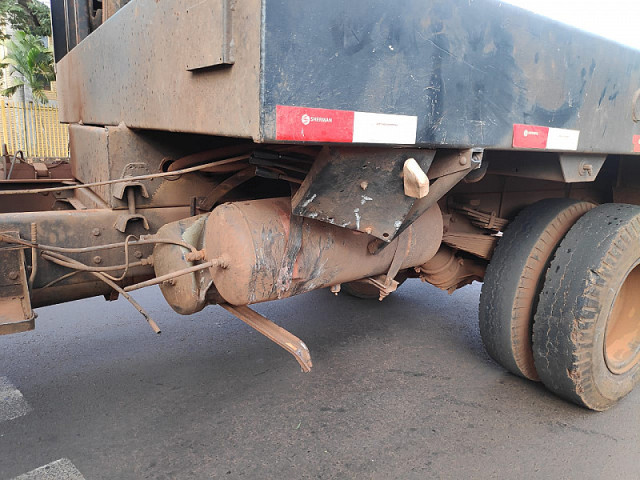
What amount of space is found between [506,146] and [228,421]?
5.75ft

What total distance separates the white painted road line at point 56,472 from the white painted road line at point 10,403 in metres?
0.48

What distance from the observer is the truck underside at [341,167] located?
1515 millimetres

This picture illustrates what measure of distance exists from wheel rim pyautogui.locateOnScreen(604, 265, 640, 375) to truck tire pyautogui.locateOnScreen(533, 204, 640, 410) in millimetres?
106

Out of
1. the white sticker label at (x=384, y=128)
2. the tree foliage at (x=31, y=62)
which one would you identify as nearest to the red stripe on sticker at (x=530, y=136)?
the white sticker label at (x=384, y=128)

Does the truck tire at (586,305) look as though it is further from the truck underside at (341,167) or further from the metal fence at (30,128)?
the metal fence at (30,128)

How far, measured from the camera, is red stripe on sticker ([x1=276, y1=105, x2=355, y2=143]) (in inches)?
56.0

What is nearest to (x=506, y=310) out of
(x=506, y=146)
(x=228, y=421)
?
(x=506, y=146)

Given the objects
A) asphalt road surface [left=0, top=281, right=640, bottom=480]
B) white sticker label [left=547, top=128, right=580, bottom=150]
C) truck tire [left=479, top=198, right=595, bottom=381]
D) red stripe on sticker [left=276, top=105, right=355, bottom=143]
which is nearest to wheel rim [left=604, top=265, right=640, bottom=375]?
asphalt road surface [left=0, top=281, right=640, bottom=480]

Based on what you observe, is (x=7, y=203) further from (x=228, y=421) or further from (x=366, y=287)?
(x=366, y=287)

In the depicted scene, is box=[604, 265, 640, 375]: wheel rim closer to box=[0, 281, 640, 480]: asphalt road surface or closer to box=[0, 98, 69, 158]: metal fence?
box=[0, 281, 640, 480]: asphalt road surface

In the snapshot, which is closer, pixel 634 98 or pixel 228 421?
pixel 634 98

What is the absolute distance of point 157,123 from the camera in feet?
6.70

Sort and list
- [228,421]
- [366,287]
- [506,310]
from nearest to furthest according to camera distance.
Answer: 1. [228,421]
2. [506,310]
3. [366,287]

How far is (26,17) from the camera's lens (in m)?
20.7
